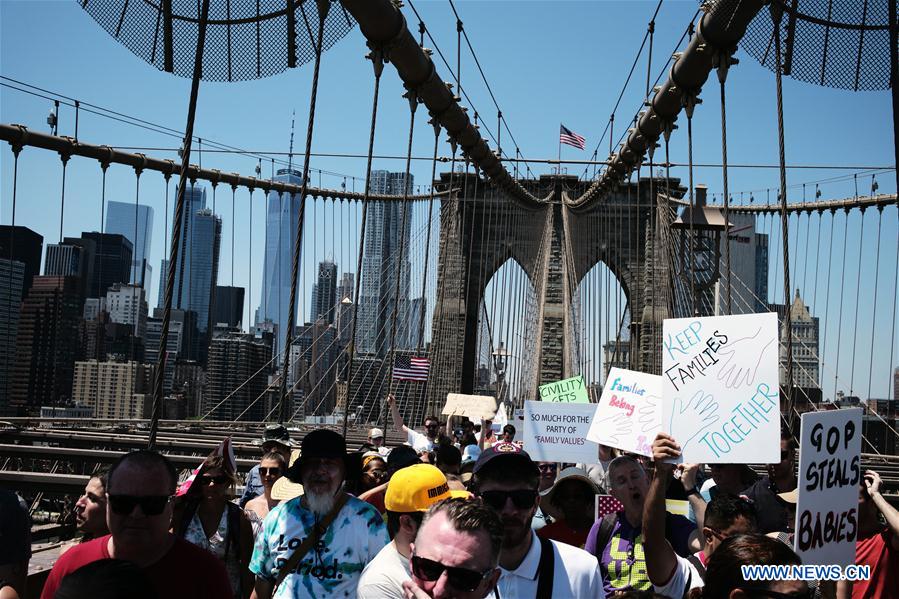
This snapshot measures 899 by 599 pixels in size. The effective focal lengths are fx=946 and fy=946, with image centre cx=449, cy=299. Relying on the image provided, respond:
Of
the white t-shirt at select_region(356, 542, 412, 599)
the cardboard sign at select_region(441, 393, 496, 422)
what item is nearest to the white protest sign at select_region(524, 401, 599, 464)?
the white t-shirt at select_region(356, 542, 412, 599)

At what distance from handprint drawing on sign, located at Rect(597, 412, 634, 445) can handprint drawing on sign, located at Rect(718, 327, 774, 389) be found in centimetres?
55

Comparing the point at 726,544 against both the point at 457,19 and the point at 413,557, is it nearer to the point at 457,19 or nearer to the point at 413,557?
the point at 413,557

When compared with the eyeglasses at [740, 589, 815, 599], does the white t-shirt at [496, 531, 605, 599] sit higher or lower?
lower

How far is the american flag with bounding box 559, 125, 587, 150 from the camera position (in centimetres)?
2452

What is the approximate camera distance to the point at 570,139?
24641 mm

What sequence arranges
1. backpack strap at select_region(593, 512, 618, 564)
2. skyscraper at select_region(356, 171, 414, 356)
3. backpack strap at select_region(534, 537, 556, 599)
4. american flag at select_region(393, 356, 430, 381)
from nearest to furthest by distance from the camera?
backpack strap at select_region(534, 537, 556, 599) < backpack strap at select_region(593, 512, 618, 564) < american flag at select_region(393, 356, 430, 381) < skyscraper at select_region(356, 171, 414, 356)

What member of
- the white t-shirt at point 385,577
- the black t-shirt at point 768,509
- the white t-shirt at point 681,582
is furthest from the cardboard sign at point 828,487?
the white t-shirt at point 385,577

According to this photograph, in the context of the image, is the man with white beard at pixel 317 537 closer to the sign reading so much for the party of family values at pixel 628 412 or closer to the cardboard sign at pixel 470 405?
the sign reading so much for the party of family values at pixel 628 412

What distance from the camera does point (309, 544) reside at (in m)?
3.01

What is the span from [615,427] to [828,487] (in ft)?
4.16

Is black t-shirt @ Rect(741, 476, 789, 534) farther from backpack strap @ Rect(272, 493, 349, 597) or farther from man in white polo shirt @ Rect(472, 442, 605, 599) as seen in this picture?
backpack strap @ Rect(272, 493, 349, 597)

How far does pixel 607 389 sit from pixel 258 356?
80.2m

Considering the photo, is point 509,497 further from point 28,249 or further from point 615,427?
Answer: point 28,249

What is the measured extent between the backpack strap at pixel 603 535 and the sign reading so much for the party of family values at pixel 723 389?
641mm
